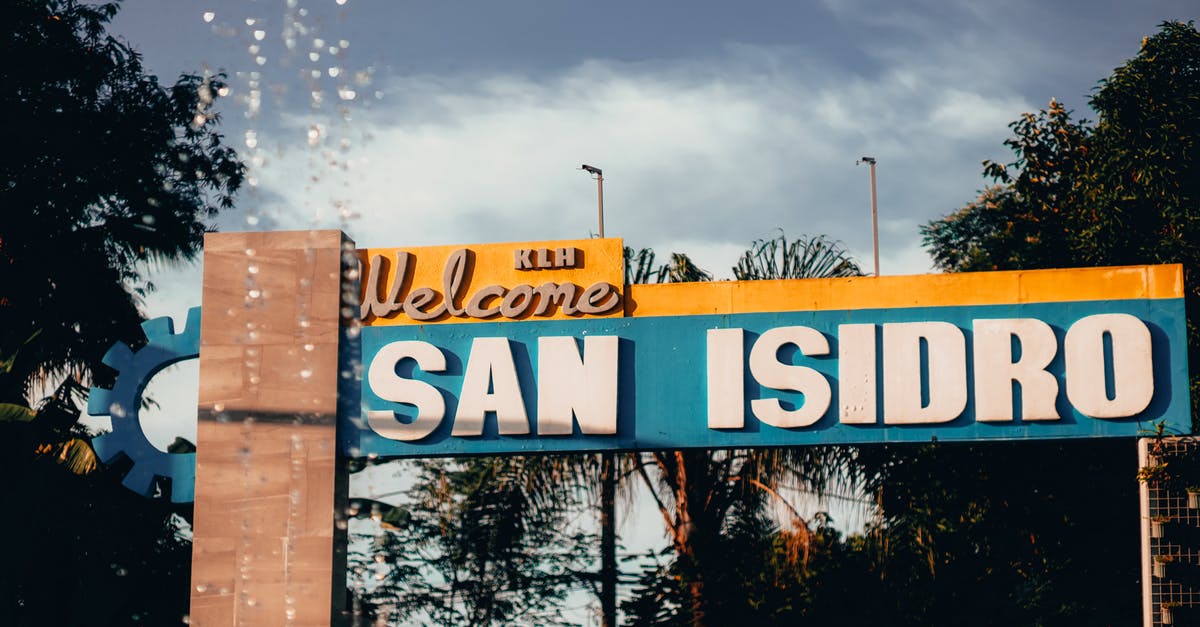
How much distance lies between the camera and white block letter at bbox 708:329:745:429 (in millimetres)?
14742

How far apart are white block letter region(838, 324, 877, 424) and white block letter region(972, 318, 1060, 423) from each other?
106 cm

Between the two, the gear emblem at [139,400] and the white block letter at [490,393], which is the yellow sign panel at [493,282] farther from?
the gear emblem at [139,400]

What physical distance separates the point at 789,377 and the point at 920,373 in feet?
4.41

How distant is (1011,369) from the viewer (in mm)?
14484

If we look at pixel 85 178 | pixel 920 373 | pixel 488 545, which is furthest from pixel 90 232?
pixel 920 373

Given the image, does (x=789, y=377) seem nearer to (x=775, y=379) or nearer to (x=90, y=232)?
(x=775, y=379)

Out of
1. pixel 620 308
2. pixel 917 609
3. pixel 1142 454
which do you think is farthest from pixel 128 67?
pixel 1142 454

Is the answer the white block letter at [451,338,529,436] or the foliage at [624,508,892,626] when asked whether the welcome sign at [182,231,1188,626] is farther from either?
the foliage at [624,508,892,626]

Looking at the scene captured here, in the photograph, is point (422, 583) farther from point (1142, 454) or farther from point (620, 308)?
point (1142, 454)

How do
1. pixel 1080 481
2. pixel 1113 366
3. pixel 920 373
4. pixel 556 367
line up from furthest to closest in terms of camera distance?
1. pixel 1080 481
2. pixel 556 367
3. pixel 920 373
4. pixel 1113 366

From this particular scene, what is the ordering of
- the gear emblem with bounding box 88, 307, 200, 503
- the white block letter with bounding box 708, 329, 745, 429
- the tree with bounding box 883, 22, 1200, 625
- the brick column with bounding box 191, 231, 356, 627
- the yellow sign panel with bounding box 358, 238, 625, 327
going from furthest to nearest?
the tree with bounding box 883, 22, 1200, 625
the gear emblem with bounding box 88, 307, 200, 503
the yellow sign panel with bounding box 358, 238, 625, 327
the white block letter with bounding box 708, 329, 745, 429
the brick column with bounding box 191, 231, 356, 627

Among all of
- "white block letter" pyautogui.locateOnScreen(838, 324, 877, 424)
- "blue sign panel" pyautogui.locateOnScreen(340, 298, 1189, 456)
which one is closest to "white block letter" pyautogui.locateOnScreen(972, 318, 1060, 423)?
"blue sign panel" pyautogui.locateOnScreen(340, 298, 1189, 456)

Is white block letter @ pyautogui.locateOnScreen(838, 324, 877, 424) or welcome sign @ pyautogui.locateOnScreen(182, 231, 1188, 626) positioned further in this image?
white block letter @ pyautogui.locateOnScreen(838, 324, 877, 424)

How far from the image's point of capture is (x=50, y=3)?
25.8 metres
